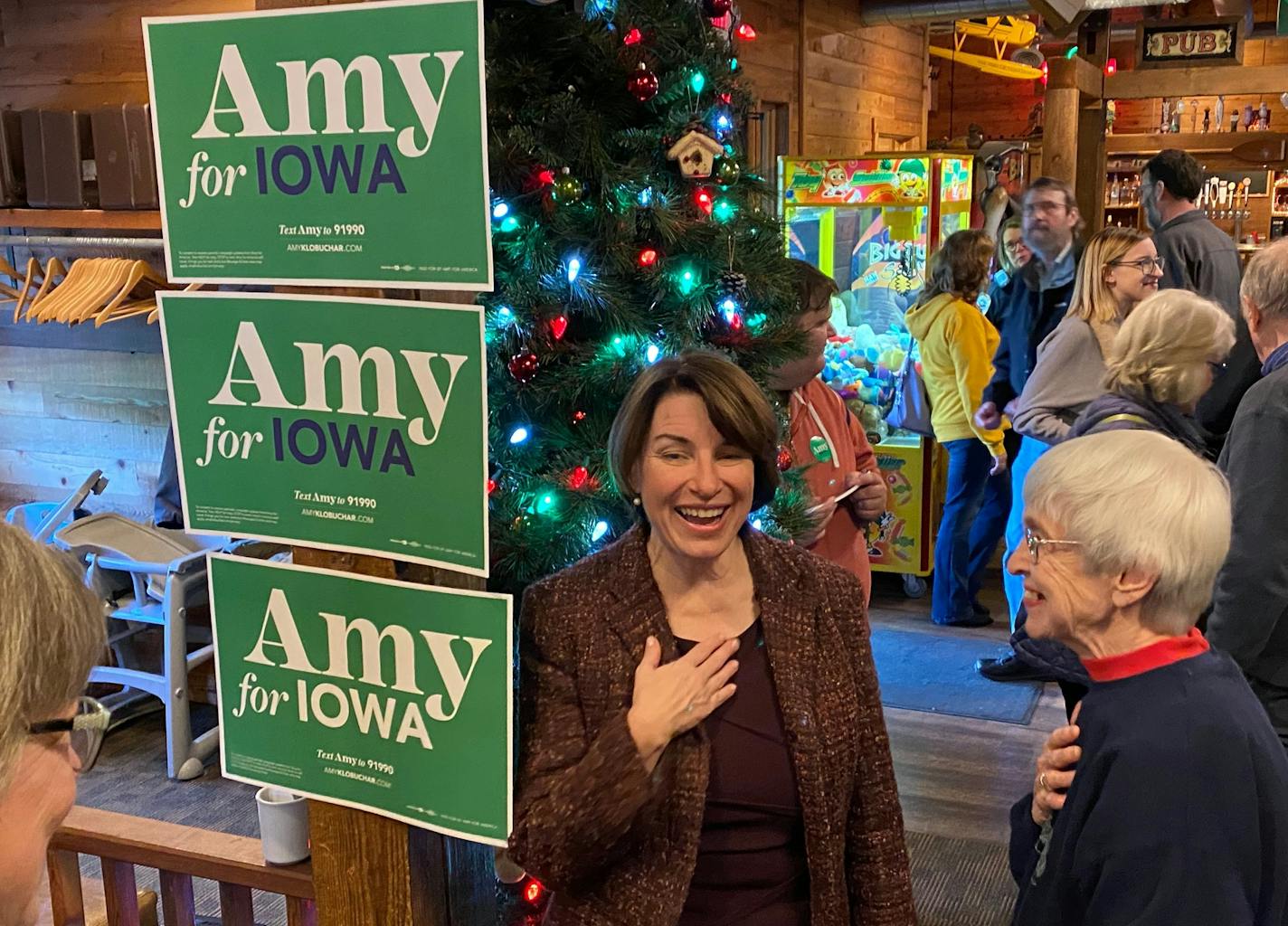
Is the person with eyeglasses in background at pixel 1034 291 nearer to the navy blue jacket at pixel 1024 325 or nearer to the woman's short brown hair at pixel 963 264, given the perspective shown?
the navy blue jacket at pixel 1024 325

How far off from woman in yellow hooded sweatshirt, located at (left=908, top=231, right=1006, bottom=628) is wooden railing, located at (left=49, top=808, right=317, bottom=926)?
380 cm

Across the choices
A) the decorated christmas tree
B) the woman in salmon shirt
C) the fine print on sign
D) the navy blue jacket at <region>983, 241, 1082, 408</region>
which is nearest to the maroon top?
the decorated christmas tree

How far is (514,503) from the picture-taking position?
7.27 ft

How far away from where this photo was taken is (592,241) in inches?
89.0

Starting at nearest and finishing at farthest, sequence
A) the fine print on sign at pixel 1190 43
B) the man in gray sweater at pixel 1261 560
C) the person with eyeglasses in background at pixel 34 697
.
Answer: the person with eyeglasses in background at pixel 34 697
the man in gray sweater at pixel 1261 560
the fine print on sign at pixel 1190 43

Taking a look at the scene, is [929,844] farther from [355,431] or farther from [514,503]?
[355,431]

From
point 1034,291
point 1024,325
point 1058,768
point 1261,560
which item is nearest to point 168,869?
point 1058,768

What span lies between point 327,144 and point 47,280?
11.2ft

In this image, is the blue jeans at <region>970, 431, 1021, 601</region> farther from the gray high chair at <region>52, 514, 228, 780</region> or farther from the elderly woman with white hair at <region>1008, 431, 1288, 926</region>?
the elderly woman with white hair at <region>1008, 431, 1288, 926</region>

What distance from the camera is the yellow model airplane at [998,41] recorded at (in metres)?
9.56

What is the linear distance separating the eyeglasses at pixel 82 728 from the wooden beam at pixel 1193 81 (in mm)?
7186

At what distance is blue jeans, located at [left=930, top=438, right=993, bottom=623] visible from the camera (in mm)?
5055

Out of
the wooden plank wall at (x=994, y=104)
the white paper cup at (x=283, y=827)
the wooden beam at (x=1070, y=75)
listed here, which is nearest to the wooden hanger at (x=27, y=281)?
the white paper cup at (x=283, y=827)

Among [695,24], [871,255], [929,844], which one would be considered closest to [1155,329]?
[695,24]
